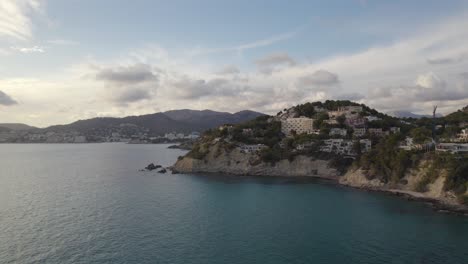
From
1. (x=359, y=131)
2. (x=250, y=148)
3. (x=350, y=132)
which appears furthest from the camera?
(x=359, y=131)

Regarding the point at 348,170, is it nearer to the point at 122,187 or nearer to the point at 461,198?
the point at 461,198

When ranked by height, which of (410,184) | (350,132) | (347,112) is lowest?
(410,184)

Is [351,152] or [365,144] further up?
[365,144]

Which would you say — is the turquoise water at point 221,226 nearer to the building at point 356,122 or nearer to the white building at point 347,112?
the building at point 356,122

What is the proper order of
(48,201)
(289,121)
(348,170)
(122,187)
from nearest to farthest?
(48,201)
(122,187)
(348,170)
(289,121)

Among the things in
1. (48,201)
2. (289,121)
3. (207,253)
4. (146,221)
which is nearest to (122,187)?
(48,201)

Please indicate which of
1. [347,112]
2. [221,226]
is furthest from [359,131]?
[221,226]

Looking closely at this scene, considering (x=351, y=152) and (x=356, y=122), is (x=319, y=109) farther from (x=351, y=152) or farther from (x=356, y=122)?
(x=351, y=152)
